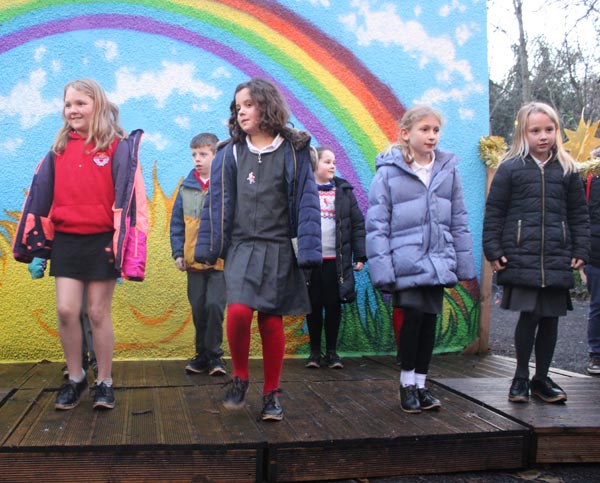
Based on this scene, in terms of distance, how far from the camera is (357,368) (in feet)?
16.3

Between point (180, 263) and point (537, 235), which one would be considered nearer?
point (537, 235)

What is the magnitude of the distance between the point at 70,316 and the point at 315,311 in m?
2.12

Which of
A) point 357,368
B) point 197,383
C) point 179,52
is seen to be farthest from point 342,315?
point 179,52

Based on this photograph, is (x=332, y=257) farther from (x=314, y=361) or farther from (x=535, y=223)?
(x=535, y=223)

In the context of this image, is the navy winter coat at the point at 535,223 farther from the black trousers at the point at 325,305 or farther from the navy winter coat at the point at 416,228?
the black trousers at the point at 325,305

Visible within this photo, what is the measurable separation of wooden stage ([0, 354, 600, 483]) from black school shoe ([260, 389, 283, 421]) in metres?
0.05

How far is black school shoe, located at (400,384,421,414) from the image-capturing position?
3.46 m

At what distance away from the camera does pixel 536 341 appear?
3869mm

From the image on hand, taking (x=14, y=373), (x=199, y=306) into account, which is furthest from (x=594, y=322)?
(x=14, y=373)

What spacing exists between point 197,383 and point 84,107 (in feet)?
6.05

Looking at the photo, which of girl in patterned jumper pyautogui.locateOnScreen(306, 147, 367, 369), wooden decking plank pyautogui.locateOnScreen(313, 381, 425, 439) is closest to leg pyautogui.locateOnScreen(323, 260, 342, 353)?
girl in patterned jumper pyautogui.locateOnScreen(306, 147, 367, 369)

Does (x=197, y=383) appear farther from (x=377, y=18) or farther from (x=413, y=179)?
(x=377, y=18)

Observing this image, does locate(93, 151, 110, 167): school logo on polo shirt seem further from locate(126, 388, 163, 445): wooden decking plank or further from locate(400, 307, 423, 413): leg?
locate(400, 307, 423, 413): leg

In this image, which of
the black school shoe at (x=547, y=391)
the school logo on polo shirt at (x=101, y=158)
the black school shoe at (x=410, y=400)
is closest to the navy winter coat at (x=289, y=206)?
the school logo on polo shirt at (x=101, y=158)
